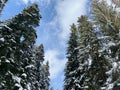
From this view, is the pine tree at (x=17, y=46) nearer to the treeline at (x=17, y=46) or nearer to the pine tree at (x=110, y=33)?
the treeline at (x=17, y=46)

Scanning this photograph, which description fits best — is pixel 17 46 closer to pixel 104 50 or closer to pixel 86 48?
pixel 86 48

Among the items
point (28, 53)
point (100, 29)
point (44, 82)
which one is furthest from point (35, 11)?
point (44, 82)

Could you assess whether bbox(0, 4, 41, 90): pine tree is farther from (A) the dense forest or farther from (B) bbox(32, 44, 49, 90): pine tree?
(B) bbox(32, 44, 49, 90): pine tree

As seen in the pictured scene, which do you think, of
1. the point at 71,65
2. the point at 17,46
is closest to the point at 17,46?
the point at 17,46

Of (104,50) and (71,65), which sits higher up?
(71,65)

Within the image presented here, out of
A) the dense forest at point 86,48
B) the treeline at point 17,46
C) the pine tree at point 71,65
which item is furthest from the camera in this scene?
the pine tree at point 71,65

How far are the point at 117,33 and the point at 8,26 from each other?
1086 cm

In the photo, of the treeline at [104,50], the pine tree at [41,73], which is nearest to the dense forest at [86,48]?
the treeline at [104,50]

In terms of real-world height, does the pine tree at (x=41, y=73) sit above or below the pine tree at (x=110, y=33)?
above

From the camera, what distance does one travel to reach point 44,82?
193 feet

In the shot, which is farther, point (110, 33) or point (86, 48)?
point (86, 48)

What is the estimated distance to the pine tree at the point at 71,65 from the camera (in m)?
37.0

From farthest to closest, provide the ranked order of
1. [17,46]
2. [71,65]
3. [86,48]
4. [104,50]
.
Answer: [71,65]
[17,46]
[86,48]
[104,50]

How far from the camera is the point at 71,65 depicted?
38688 millimetres
